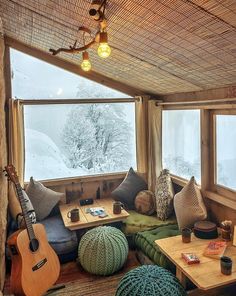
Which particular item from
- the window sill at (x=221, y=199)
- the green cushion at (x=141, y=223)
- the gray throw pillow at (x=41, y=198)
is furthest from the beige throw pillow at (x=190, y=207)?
the gray throw pillow at (x=41, y=198)

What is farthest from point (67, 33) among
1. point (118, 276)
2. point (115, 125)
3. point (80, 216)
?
point (118, 276)

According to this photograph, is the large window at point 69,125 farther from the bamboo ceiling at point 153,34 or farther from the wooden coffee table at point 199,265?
the wooden coffee table at point 199,265

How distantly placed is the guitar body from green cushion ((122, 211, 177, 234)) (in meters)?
1.04

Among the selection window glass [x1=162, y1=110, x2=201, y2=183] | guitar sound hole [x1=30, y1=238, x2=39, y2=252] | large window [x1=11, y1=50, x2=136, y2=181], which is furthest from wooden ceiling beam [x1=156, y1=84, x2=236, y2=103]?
guitar sound hole [x1=30, y1=238, x2=39, y2=252]

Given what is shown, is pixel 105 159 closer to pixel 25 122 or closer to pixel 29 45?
pixel 25 122

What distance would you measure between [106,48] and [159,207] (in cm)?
226

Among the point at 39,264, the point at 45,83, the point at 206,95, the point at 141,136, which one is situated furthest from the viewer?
the point at 141,136

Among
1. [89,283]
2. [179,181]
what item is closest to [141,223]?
[179,181]

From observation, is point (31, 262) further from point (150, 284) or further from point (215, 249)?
point (215, 249)

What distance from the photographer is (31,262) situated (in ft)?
8.02

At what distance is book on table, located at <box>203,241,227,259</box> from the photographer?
221 cm

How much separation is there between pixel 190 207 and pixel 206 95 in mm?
1233

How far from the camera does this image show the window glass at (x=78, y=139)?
12.8ft

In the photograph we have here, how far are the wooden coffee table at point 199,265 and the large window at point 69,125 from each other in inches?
76.4
